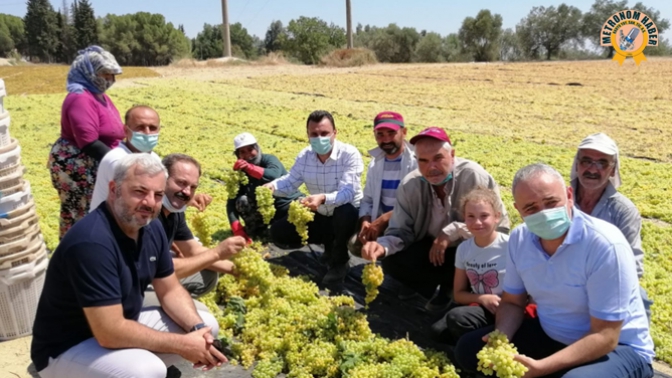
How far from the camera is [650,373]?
3705 millimetres

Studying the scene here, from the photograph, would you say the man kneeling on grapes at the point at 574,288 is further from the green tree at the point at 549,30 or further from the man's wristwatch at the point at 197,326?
the green tree at the point at 549,30

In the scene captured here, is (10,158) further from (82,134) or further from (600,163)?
(600,163)

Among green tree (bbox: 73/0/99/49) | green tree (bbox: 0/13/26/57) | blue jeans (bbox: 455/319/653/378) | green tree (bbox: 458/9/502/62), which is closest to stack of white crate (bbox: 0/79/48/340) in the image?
blue jeans (bbox: 455/319/653/378)

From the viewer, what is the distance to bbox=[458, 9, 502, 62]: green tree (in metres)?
63.2

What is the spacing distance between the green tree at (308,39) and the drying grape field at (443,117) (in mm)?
26882

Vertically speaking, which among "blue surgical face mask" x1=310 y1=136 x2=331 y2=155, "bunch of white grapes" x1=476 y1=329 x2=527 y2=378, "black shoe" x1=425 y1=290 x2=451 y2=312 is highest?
"blue surgical face mask" x1=310 y1=136 x2=331 y2=155

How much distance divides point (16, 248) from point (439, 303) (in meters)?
3.54

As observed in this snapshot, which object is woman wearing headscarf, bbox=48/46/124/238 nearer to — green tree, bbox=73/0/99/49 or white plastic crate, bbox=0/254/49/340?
white plastic crate, bbox=0/254/49/340

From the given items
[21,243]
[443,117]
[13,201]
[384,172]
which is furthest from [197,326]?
[443,117]

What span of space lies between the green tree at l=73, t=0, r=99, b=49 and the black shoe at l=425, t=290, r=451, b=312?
75261 millimetres

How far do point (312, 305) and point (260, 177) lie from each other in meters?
2.07

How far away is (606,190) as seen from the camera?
451 cm

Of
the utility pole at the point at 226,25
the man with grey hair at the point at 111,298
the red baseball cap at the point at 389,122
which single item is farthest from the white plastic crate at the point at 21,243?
the utility pole at the point at 226,25

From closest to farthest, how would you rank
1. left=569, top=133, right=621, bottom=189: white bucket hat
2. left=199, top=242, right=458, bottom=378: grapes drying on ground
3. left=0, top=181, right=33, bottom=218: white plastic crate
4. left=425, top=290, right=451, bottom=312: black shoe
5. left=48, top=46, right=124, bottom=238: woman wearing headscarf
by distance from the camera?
left=199, top=242, right=458, bottom=378: grapes drying on ground → left=569, top=133, right=621, bottom=189: white bucket hat → left=0, top=181, right=33, bottom=218: white plastic crate → left=425, top=290, right=451, bottom=312: black shoe → left=48, top=46, right=124, bottom=238: woman wearing headscarf
